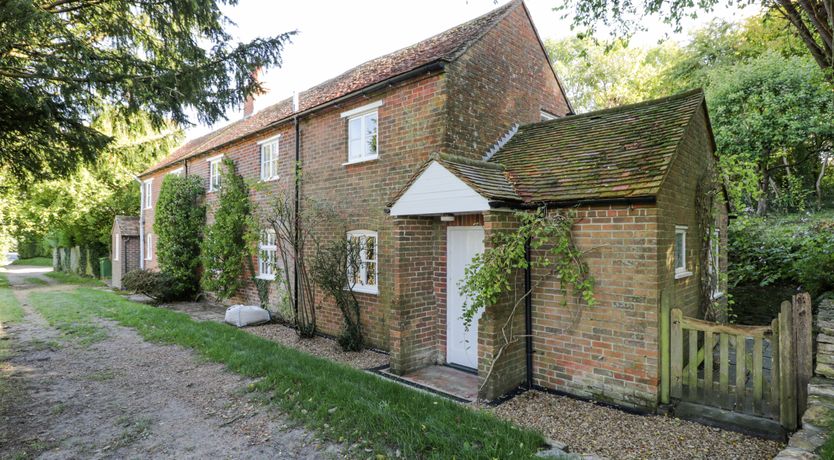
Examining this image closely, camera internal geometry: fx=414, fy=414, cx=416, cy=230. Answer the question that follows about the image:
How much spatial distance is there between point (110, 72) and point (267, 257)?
710 cm

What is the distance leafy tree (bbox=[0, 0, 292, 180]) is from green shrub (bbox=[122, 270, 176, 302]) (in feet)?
26.1

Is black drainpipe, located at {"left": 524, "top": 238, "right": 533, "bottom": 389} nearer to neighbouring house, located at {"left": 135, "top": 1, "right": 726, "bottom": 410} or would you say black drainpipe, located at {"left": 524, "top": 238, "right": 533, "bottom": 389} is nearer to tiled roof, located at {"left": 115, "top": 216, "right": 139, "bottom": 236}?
neighbouring house, located at {"left": 135, "top": 1, "right": 726, "bottom": 410}

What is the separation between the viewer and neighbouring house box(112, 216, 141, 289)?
21.0 meters

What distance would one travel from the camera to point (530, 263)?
6.33 m

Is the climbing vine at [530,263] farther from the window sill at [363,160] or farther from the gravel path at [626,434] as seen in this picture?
the window sill at [363,160]

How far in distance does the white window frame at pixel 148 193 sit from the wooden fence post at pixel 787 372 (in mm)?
23583

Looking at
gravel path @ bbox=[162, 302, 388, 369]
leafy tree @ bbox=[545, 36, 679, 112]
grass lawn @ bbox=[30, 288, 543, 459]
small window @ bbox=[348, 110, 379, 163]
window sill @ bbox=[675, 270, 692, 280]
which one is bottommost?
gravel path @ bbox=[162, 302, 388, 369]

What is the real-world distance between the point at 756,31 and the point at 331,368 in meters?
23.5

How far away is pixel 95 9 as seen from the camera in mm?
7160

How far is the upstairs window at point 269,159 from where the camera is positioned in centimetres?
1222

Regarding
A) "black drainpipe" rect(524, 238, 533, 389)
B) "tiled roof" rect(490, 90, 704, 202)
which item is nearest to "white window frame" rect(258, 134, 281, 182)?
"tiled roof" rect(490, 90, 704, 202)

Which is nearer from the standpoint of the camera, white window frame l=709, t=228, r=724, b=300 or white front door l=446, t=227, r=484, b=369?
white front door l=446, t=227, r=484, b=369

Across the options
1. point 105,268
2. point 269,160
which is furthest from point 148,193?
point 269,160

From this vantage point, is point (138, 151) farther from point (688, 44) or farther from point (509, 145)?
point (688, 44)
